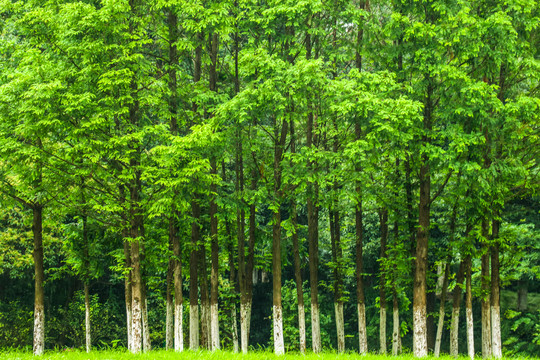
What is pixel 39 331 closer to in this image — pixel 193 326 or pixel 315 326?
pixel 193 326

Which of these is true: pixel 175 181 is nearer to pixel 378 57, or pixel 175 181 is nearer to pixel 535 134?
pixel 378 57

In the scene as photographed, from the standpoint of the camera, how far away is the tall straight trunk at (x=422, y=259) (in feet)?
57.5

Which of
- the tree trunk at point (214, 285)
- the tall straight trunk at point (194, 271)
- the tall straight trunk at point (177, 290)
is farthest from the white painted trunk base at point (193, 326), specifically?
the tall straight trunk at point (177, 290)

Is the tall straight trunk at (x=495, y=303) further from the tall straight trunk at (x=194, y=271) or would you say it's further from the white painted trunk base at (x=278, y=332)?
the tall straight trunk at (x=194, y=271)

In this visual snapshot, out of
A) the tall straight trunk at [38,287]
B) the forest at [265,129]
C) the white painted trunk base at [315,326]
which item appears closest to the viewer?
the forest at [265,129]

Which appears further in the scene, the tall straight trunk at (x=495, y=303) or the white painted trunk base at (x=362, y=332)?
the white painted trunk base at (x=362, y=332)

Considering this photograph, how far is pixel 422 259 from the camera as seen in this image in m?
18.0

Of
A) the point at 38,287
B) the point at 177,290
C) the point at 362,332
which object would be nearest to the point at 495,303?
the point at 362,332

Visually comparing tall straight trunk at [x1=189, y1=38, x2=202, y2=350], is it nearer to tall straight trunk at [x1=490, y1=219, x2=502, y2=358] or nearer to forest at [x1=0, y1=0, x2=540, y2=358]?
forest at [x1=0, y1=0, x2=540, y2=358]

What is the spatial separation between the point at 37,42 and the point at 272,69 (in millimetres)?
7653

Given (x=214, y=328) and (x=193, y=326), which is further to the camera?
(x=193, y=326)

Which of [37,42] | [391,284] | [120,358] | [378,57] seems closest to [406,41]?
[378,57]

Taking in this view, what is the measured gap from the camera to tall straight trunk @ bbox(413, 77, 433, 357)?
1752 cm

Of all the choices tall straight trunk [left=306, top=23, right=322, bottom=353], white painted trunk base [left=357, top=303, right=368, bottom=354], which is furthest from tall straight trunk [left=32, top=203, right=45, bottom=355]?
white painted trunk base [left=357, top=303, right=368, bottom=354]
